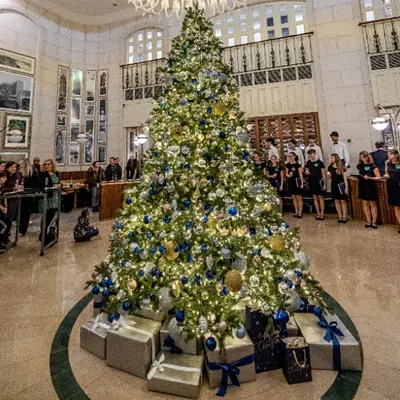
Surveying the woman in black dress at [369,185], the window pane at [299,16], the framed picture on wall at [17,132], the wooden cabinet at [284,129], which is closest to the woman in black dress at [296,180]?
the woman in black dress at [369,185]

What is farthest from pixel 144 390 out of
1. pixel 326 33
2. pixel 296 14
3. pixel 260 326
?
pixel 296 14

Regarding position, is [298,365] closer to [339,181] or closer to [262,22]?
[339,181]

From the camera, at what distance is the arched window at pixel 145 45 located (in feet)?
32.9

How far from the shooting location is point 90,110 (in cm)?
1030

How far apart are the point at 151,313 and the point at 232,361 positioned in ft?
2.10

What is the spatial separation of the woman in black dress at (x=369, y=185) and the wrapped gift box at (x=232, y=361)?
4.59m

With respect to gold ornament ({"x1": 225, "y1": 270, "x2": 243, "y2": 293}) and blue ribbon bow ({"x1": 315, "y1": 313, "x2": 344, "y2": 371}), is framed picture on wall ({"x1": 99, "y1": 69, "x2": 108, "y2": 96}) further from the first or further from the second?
blue ribbon bow ({"x1": 315, "y1": 313, "x2": 344, "y2": 371})

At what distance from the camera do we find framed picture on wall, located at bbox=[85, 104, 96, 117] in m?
10.3

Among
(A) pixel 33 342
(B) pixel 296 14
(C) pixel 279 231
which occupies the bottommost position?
(A) pixel 33 342

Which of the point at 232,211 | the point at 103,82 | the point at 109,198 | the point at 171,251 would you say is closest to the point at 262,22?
the point at 103,82

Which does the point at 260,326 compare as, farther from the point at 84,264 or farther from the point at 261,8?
the point at 261,8

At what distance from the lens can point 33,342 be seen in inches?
70.6

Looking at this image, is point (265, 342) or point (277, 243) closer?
point (265, 342)

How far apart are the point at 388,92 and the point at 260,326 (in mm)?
8521
